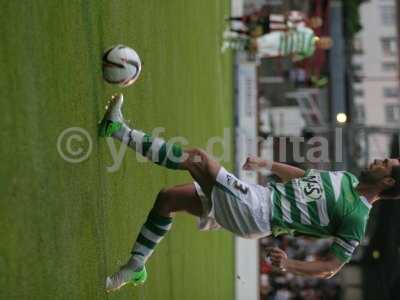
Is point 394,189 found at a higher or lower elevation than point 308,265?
higher

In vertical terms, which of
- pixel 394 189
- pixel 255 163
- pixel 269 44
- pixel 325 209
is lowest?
pixel 325 209

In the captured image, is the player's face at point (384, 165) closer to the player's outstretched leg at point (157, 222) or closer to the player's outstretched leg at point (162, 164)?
the player's outstretched leg at point (162, 164)

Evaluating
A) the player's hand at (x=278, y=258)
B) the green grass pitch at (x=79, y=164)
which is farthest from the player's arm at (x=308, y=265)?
the green grass pitch at (x=79, y=164)

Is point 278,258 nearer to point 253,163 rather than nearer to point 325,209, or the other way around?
point 325,209

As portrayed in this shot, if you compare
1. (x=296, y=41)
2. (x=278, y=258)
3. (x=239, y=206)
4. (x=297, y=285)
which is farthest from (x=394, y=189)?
(x=297, y=285)

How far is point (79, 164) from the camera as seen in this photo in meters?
5.86

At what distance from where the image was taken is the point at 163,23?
9.97 meters

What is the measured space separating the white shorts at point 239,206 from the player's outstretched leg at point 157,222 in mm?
171

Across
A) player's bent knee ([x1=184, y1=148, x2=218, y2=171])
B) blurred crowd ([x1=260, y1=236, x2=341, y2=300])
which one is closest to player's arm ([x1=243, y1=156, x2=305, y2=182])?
player's bent knee ([x1=184, y1=148, x2=218, y2=171])

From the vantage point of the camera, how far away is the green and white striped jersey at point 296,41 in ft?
61.8

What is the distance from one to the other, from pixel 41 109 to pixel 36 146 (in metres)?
0.30

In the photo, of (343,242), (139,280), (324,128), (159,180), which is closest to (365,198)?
(343,242)

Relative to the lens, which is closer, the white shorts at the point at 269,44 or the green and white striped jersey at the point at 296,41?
the white shorts at the point at 269,44
